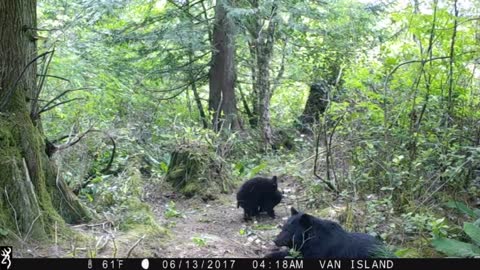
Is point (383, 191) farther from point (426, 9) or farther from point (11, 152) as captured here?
point (11, 152)

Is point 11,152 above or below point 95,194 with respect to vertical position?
above

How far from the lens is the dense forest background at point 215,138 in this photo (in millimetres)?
5828

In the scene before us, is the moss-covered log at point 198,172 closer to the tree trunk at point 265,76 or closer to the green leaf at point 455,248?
the green leaf at point 455,248

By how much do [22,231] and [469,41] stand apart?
6426mm

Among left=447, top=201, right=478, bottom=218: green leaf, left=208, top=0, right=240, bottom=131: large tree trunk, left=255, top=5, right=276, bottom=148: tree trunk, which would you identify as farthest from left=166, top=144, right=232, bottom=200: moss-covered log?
left=255, top=5, right=276, bottom=148: tree trunk

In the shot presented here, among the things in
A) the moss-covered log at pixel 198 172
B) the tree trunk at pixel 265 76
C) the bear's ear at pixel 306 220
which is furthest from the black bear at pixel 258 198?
the tree trunk at pixel 265 76

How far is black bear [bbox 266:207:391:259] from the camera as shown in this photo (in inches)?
219

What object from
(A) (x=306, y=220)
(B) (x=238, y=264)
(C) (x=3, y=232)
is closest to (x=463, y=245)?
(A) (x=306, y=220)

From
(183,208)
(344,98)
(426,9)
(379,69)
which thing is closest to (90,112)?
(183,208)

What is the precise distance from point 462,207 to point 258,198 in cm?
328

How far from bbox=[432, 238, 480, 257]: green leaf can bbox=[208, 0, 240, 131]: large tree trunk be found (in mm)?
9835

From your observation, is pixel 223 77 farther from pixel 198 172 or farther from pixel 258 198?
pixel 258 198

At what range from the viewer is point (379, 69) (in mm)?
8586

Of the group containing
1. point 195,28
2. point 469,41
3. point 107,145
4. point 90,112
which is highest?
point 195,28
